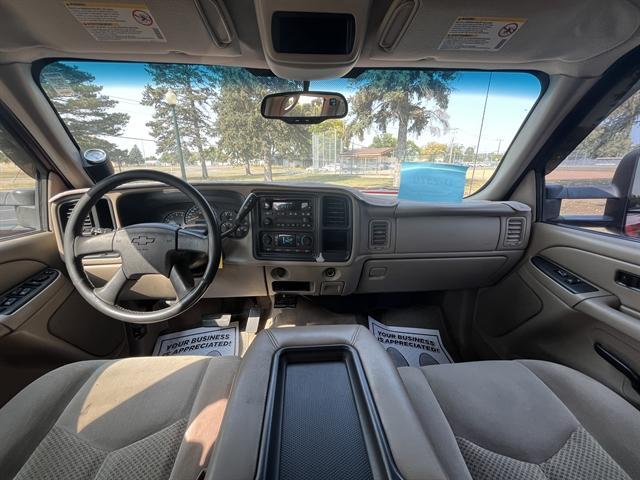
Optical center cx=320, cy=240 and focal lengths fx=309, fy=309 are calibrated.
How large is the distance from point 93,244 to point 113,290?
235 mm

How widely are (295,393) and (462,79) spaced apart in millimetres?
1961

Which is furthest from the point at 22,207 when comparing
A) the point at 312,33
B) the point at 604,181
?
the point at 604,181

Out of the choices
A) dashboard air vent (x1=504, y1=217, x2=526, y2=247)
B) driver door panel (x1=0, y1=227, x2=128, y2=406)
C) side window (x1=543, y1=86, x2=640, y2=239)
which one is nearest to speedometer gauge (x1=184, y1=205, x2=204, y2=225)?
driver door panel (x1=0, y1=227, x2=128, y2=406)

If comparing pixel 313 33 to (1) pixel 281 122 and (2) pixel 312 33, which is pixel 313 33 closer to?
(2) pixel 312 33

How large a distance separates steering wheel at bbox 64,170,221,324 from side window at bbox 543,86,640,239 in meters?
Result: 2.10

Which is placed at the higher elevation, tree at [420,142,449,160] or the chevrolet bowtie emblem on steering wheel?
tree at [420,142,449,160]

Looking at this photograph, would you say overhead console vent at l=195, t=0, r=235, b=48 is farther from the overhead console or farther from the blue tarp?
the blue tarp

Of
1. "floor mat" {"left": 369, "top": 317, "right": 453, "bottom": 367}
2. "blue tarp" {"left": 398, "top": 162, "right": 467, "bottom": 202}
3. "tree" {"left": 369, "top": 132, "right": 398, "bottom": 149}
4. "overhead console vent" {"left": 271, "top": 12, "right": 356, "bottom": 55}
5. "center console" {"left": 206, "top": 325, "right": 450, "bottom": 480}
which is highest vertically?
"overhead console vent" {"left": 271, "top": 12, "right": 356, "bottom": 55}

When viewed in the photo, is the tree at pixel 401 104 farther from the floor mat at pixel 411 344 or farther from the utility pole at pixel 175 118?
the floor mat at pixel 411 344

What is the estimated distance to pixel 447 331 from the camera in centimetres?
251

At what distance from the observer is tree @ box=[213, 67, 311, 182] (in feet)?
6.15

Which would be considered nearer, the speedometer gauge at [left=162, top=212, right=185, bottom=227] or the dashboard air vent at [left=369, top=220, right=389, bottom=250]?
the dashboard air vent at [left=369, top=220, right=389, bottom=250]

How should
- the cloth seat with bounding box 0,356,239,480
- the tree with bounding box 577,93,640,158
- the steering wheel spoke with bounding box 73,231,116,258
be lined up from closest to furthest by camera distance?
the cloth seat with bounding box 0,356,239,480 < the steering wheel spoke with bounding box 73,231,116,258 < the tree with bounding box 577,93,640,158

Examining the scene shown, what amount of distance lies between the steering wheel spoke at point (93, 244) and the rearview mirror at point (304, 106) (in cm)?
107
